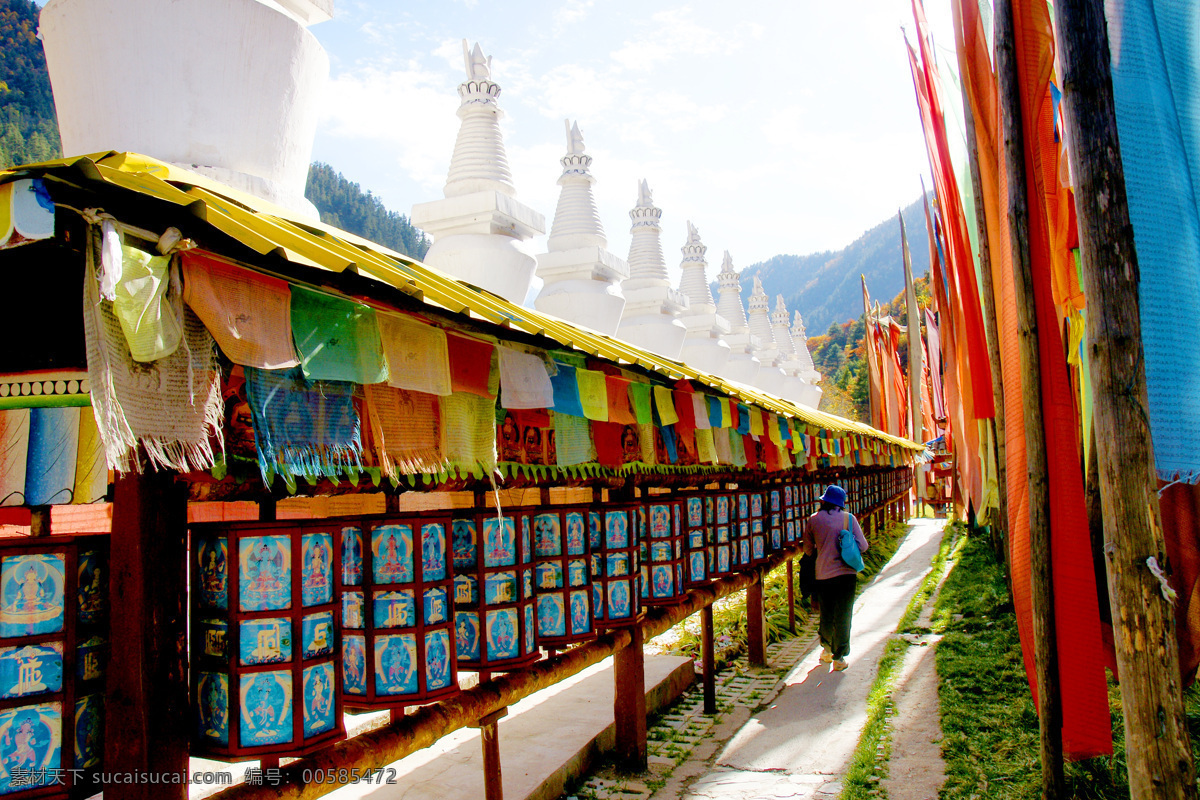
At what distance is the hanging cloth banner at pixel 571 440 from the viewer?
150 inches

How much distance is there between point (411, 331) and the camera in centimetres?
250

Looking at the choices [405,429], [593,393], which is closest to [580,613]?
[593,393]

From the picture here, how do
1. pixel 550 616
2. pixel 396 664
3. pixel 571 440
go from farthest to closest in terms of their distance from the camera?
pixel 550 616 → pixel 571 440 → pixel 396 664

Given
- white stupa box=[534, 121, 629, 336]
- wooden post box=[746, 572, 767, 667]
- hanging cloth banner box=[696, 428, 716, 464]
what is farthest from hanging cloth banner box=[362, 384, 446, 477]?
wooden post box=[746, 572, 767, 667]

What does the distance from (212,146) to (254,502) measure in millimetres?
2082

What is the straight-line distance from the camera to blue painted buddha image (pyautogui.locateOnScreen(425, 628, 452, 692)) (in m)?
2.87

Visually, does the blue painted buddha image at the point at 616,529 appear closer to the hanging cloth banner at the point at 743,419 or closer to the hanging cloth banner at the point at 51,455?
the hanging cloth banner at the point at 743,419

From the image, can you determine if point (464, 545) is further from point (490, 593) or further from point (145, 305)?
point (145, 305)

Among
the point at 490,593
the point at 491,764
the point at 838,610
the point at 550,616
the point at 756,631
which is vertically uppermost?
the point at 490,593

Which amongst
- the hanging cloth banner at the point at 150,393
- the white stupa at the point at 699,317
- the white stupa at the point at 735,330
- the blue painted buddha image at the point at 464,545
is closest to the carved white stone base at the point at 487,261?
the blue painted buddha image at the point at 464,545

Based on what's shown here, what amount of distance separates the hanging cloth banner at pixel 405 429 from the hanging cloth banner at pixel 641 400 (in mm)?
1423

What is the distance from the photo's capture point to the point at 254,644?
2.23m

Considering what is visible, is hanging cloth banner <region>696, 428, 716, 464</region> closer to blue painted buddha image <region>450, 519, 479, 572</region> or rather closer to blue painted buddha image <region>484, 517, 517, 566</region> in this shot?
blue painted buddha image <region>484, 517, 517, 566</region>

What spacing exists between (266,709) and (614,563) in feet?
8.36
